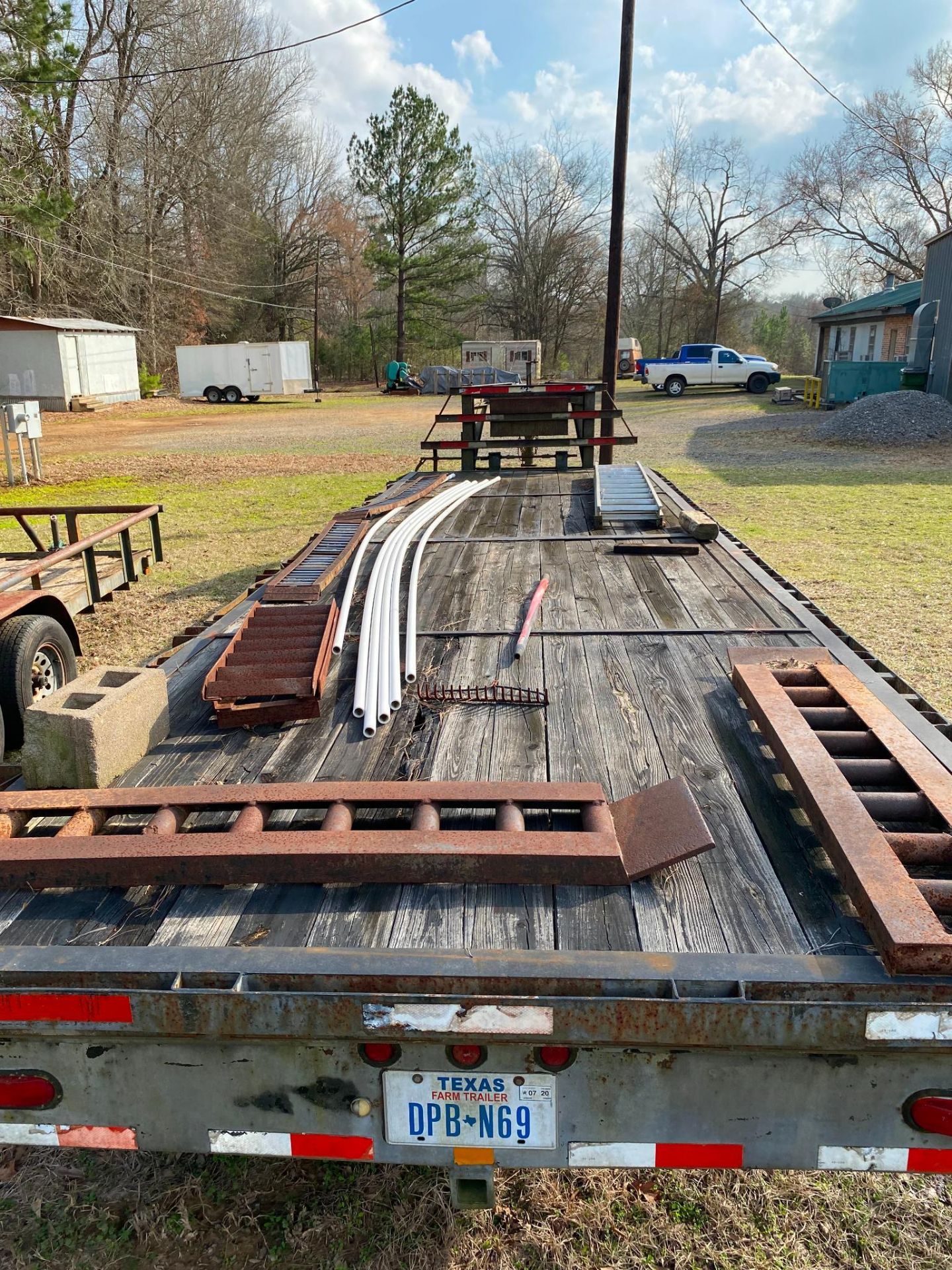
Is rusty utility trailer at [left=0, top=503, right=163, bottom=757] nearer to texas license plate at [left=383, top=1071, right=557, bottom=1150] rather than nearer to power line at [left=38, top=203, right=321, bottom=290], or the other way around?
texas license plate at [left=383, top=1071, right=557, bottom=1150]

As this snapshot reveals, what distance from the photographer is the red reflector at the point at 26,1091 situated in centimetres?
169

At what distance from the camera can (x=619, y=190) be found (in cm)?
1306

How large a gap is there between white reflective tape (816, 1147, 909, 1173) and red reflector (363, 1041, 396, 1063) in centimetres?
79

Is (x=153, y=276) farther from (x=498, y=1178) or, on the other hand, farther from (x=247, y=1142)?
(x=247, y=1142)

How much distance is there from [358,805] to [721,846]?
85 centimetres

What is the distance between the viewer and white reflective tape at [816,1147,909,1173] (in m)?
1.61

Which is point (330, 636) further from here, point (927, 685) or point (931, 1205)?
point (927, 685)

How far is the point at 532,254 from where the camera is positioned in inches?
2046

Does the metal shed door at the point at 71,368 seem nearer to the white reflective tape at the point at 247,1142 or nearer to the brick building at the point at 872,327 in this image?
the brick building at the point at 872,327

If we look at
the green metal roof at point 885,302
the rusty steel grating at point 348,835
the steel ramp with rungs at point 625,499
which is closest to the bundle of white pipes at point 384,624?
the rusty steel grating at point 348,835

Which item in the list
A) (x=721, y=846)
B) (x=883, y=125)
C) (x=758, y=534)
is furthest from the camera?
(x=883, y=125)

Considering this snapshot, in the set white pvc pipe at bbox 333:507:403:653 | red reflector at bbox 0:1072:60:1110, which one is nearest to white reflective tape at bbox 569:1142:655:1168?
red reflector at bbox 0:1072:60:1110

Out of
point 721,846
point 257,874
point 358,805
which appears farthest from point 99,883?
point 721,846

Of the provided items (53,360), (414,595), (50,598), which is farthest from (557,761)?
(53,360)
